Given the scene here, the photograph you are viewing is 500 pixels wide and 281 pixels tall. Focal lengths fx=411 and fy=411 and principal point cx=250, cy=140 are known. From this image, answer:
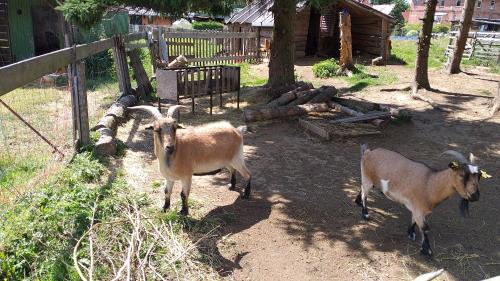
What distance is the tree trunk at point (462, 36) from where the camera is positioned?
14195 mm

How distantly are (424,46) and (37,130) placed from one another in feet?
35.3

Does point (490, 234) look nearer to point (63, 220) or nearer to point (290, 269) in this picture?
point (290, 269)

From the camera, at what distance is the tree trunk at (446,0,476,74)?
1420cm

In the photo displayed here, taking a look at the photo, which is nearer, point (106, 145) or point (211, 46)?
point (106, 145)

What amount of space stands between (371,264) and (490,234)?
1846 mm

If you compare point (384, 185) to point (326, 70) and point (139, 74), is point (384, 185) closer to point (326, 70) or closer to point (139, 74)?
point (139, 74)

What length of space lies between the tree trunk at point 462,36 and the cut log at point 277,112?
7.79 metres

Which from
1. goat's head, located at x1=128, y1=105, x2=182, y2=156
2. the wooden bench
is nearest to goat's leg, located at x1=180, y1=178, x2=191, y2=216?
goat's head, located at x1=128, y1=105, x2=182, y2=156

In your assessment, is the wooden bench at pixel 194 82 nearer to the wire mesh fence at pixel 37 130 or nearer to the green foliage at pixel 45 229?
the wire mesh fence at pixel 37 130

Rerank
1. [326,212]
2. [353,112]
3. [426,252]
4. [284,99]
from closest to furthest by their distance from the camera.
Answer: [426,252], [326,212], [353,112], [284,99]

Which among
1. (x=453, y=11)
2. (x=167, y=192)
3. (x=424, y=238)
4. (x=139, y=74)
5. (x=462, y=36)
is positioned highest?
(x=453, y=11)

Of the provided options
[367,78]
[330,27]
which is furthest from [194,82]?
[330,27]

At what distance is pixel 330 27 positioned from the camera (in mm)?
21891

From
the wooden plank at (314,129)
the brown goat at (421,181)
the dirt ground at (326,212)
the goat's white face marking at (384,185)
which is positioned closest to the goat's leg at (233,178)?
the dirt ground at (326,212)
